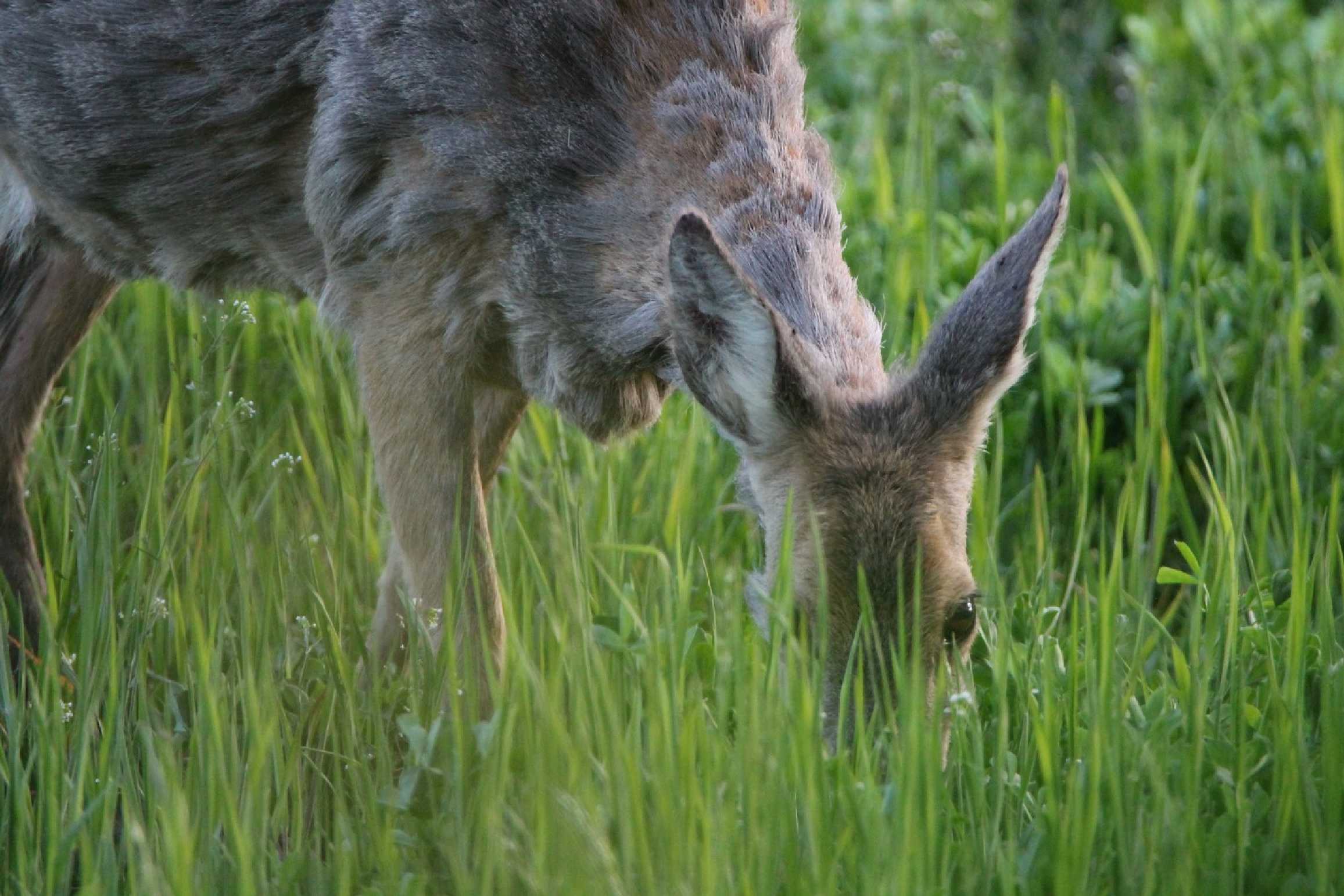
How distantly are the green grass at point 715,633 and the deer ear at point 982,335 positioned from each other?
0.48 meters

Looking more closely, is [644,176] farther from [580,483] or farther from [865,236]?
[865,236]

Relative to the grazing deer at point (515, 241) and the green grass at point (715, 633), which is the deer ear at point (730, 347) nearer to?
the grazing deer at point (515, 241)

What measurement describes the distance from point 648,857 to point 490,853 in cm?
27

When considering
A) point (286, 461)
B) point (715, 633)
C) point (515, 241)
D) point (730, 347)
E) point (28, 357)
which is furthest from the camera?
point (28, 357)

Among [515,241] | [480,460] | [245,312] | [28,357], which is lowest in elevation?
[480,460]

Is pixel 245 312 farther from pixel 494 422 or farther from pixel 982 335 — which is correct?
pixel 982 335

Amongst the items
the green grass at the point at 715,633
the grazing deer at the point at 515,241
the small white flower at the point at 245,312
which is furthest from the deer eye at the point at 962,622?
the small white flower at the point at 245,312

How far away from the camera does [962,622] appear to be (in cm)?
353

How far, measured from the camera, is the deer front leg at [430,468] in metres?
4.04

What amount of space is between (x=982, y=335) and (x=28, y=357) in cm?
262

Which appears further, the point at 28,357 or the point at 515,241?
the point at 28,357

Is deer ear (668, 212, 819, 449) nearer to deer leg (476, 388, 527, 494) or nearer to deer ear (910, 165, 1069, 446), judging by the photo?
deer ear (910, 165, 1069, 446)

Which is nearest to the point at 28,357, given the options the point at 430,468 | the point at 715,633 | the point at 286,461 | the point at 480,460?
the point at 286,461

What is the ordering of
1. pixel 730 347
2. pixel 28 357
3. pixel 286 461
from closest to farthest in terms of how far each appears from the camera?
pixel 730 347
pixel 286 461
pixel 28 357
